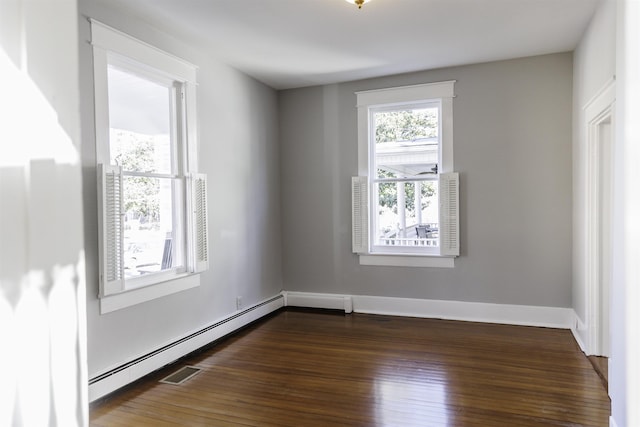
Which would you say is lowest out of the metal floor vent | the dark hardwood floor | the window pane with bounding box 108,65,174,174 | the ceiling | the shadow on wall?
the metal floor vent

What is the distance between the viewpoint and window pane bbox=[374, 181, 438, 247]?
4766mm

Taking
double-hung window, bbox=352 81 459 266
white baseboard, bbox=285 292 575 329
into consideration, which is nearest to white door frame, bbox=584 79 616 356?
white baseboard, bbox=285 292 575 329

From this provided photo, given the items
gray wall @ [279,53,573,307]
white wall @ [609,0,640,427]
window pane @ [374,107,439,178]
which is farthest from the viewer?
window pane @ [374,107,439,178]

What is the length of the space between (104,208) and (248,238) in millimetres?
2019

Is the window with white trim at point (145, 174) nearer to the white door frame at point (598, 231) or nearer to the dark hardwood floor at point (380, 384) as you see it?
the dark hardwood floor at point (380, 384)

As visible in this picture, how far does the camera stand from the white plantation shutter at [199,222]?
3.74 meters

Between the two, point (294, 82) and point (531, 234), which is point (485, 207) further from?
point (294, 82)

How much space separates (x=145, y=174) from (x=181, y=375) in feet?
5.37

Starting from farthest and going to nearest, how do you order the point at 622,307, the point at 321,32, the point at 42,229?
the point at 321,32 < the point at 622,307 < the point at 42,229

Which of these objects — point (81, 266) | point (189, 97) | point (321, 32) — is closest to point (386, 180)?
point (321, 32)

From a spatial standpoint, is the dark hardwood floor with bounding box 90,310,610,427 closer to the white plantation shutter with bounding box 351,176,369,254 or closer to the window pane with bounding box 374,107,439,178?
the white plantation shutter with bounding box 351,176,369,254

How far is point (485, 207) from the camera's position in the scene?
4.50 m

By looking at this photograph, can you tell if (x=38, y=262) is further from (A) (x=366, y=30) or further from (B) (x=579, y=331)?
(B) (x=579, y=331)

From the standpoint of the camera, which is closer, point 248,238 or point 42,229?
point 42,229
